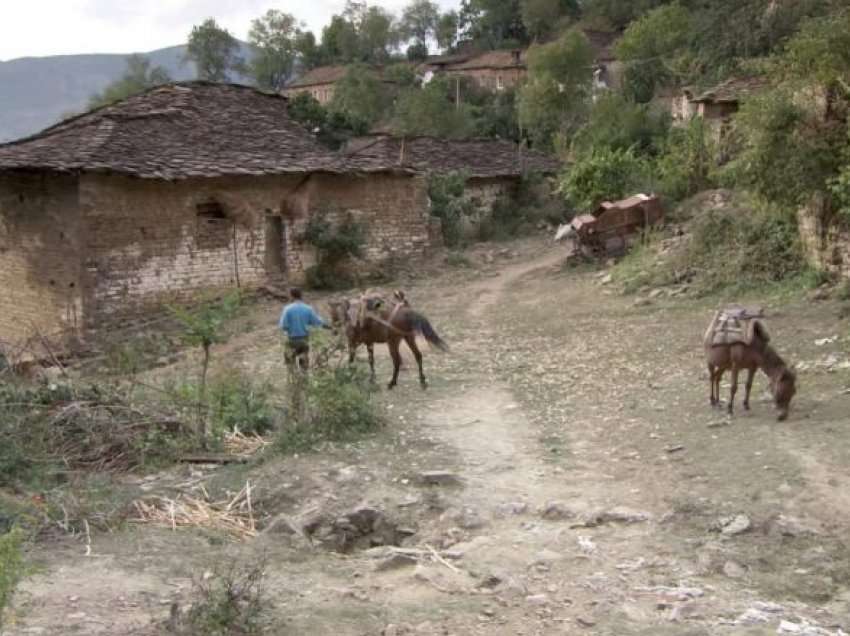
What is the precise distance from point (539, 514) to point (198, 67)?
8394cm

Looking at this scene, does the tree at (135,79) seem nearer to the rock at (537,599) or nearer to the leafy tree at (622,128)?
the leafy tree at (622,128)

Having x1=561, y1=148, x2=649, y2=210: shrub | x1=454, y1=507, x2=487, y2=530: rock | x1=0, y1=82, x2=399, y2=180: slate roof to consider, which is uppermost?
x1=0, y1=82, x2=399, y2=180: slate roof

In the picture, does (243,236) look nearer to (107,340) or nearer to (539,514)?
(107,340)

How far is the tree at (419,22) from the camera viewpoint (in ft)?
292

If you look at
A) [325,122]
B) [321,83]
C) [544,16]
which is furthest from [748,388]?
[544,16]

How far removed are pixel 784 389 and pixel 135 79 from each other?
254ft

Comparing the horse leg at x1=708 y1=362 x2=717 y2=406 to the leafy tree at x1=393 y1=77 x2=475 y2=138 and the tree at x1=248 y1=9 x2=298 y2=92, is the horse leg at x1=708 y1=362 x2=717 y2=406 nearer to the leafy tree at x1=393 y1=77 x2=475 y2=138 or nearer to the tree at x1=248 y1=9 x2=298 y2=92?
the leafy tree at x1=393 y1=77 x2=475 y2=138

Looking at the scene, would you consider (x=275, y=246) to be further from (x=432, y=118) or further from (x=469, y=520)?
→ (x=432, y=118)

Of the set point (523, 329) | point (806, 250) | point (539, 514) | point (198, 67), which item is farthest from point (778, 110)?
point (198, 67)

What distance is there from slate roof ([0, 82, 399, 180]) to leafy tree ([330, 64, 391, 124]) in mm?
38007

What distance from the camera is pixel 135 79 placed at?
8100cm

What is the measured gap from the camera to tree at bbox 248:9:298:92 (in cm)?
8625

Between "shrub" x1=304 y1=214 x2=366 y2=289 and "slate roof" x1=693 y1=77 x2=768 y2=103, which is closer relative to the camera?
"shrub" x1=304 y1=214 x2=366 y2=289

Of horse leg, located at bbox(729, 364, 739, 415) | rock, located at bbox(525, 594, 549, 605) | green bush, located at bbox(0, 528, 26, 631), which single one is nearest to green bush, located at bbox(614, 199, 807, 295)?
horse leg, located at bbox(729, 364, 739, 415)
